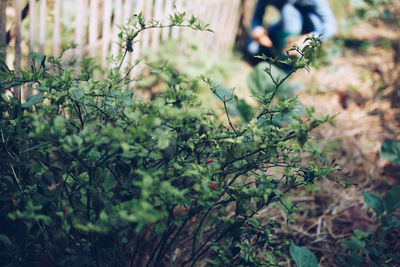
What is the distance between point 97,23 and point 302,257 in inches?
74.9

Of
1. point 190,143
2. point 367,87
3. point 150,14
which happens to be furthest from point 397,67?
point 190,143

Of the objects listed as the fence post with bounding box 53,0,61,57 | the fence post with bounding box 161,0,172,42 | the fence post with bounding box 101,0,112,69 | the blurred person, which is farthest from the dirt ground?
the fence post with bounding box 53,0,61,57

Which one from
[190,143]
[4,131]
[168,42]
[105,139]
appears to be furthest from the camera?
[168,42]

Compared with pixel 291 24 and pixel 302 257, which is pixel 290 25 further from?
pixel 302 257

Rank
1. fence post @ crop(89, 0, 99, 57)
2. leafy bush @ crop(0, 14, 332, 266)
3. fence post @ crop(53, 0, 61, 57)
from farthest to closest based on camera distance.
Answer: fence post @ crop(89, 0, 99, 57) < fence post @ crop(53, 0, 61, 57) < leafy bush @ crop(0, 14, 332, 266)

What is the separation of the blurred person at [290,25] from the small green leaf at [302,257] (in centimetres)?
244

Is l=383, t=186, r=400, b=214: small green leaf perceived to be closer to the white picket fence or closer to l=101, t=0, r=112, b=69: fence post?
the white picket fence

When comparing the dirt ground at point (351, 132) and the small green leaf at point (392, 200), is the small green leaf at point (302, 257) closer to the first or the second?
the dirt ground at point (351, 132)

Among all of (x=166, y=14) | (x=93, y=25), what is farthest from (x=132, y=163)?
(x=166, y=14)

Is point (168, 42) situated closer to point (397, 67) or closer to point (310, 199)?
point (310, 199)

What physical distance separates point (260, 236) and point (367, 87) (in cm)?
306

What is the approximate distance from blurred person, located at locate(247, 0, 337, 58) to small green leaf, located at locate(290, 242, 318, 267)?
244cm

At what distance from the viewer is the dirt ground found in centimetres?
177

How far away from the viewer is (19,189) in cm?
100
